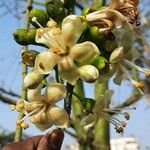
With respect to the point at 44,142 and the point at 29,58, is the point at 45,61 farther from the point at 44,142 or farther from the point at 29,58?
the point at 44,142

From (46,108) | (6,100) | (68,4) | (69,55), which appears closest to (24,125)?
(46,108)

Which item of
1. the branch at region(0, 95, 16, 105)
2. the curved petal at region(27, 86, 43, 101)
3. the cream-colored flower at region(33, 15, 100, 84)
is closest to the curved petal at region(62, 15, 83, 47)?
the cream-colored flower at region(33, 15, 100, 84)

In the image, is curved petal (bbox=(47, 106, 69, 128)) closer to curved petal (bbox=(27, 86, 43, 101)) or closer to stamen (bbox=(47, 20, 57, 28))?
curved petal (bbox=(27, 86, 43, 101))

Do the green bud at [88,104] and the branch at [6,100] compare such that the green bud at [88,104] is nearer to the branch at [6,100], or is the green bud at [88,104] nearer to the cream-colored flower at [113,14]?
the cream-colored flower at [113,14]

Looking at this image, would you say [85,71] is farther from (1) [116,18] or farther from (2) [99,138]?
(2) [99,138]

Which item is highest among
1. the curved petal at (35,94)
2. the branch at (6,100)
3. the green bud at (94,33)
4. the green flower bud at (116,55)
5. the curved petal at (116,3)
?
the curved petal at (116,3)

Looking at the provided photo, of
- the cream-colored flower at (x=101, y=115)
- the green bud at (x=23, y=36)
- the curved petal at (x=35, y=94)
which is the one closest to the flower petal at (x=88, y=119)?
the cream-colored flower at (x=101, y=115)

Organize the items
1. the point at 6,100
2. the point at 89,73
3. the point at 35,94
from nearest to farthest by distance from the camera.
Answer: the point at 89,73, the point at 35,94, the point at 6,100
